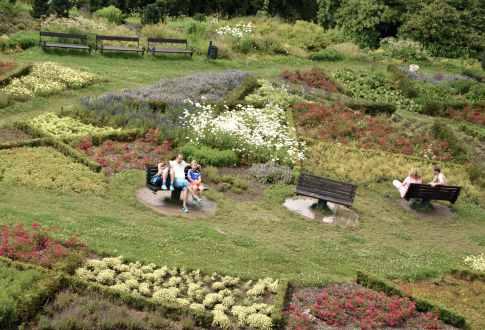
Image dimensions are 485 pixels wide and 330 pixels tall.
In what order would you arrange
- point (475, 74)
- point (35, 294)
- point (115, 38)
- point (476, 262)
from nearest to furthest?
point (35, 294), point (476, 262), point (115, 38), point (475, 74)

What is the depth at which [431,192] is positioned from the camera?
57.0 feet

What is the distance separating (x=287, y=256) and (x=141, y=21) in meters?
30.1

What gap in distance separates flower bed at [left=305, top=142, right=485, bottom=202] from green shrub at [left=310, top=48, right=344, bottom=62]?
1584cm

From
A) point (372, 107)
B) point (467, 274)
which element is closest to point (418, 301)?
point (467, 274)

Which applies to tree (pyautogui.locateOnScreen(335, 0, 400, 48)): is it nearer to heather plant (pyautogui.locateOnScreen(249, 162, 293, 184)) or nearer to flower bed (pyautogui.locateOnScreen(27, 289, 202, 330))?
heather plant (pyautogui.locateOnScreen(249, 162, 293, 184))

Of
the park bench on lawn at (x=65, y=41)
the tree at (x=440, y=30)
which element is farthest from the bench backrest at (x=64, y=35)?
the tree at (x=440, y=30)

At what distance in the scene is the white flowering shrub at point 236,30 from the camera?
36.8 m

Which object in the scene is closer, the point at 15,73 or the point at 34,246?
the point at 34,246

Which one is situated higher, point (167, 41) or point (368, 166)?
point (167, 41)

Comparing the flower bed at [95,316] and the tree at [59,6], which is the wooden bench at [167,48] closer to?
the tree at [59,6]

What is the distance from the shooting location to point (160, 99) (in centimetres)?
2252

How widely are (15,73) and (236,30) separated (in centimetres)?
1674

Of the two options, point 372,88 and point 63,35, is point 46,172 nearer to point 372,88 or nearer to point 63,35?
point 63,35

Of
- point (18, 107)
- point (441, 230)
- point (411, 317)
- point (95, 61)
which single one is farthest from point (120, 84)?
point (411, 317)
